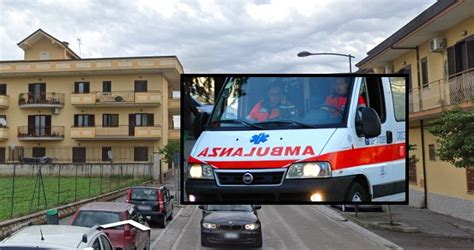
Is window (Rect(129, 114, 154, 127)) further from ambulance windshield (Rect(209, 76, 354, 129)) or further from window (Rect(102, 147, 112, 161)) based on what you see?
ambulance windshield (Rect(209, 76, 354, 129))

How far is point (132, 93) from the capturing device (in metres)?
44.6

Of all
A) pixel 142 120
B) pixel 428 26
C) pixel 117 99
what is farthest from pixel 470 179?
pixel 117 99

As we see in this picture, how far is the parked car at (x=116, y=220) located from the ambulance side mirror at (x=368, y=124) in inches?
268

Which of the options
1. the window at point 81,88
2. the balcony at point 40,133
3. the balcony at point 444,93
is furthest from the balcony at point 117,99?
the balcony at point 444,93

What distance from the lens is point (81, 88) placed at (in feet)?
154

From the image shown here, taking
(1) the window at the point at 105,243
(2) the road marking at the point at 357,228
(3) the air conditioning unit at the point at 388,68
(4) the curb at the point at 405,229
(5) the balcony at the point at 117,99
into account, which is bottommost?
(2) the road marking at the point at 357,228

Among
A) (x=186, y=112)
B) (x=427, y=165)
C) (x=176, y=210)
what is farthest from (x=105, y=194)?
(x=186, y=112)

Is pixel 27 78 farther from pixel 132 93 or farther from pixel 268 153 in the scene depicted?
pixel 268 153

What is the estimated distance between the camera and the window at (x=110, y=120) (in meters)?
45.9

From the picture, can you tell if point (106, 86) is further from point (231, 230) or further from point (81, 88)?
point (231, 230)

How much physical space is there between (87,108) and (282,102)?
44.4 metres

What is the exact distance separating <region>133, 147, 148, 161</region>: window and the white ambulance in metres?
41.2

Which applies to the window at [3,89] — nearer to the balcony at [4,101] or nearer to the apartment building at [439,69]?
the balcony at [4,101]

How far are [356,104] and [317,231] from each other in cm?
1226
